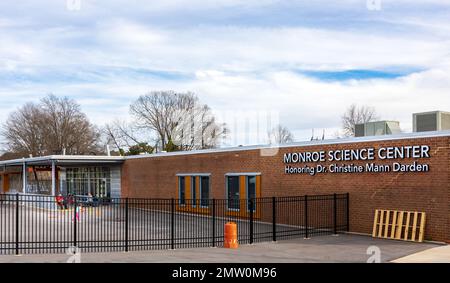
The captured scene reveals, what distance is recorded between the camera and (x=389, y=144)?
18953 millimetres

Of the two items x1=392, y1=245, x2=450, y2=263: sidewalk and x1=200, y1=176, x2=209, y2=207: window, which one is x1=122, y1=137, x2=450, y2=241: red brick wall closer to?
x1=200, y1=176, x2=209, y2=207: window

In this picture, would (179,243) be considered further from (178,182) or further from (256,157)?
(178,182)

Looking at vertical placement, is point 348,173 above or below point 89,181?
above

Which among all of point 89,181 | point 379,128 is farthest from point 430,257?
point 89,181

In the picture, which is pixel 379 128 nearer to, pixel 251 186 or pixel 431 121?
pixel 431 121

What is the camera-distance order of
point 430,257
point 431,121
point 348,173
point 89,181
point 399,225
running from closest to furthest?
point 430,257, point 399,225, point 431,121, point 348,173, point 89,181

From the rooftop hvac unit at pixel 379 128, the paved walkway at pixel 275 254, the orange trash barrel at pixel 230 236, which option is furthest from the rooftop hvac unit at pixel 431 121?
the orange trash barrel at pixel 230 236

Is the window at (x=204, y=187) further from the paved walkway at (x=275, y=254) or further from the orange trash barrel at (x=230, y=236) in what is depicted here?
the orange trash barrel at (x=230, y=236)

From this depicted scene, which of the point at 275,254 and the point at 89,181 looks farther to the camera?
the point at 89,181

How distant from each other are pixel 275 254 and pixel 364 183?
6.49 metres

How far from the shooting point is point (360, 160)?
20016mm

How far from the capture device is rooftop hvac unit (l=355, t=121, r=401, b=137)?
2241 cm

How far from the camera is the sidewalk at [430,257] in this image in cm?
1360
